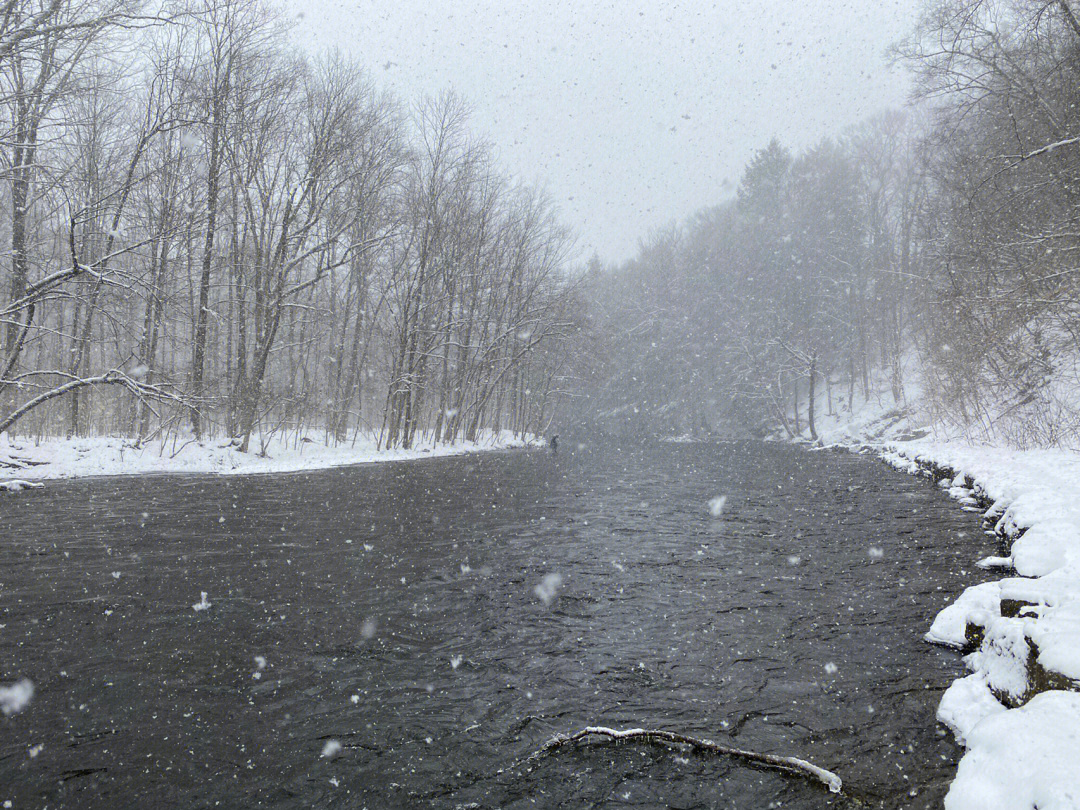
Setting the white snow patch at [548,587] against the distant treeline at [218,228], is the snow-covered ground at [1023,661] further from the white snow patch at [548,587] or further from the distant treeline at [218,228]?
the distant treeline at [218,228]

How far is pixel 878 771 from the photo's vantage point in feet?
12.1

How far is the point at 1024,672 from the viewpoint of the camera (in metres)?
3.91

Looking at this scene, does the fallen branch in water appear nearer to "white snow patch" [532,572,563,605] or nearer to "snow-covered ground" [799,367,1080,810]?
"snow-covered ground" [799,367,1080,810]

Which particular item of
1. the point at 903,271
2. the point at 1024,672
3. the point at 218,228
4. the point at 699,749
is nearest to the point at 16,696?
the point at 699,749

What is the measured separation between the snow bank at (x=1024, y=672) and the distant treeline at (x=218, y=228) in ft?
43.7

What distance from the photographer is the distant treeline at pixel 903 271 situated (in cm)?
1410

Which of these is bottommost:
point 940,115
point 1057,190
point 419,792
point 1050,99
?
point 419,792

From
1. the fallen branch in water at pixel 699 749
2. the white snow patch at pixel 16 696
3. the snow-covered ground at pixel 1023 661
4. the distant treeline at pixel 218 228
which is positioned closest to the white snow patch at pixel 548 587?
the fallen branch in water at pixel 699 749

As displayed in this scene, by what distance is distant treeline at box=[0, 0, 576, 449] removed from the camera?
12.4 metres

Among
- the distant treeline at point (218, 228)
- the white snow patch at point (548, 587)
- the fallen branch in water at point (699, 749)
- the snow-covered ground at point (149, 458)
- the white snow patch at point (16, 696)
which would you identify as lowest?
the white snow patch at point (16, 696)

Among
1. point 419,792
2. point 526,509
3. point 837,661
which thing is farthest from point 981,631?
point 526,509

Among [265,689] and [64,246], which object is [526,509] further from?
[64,246]

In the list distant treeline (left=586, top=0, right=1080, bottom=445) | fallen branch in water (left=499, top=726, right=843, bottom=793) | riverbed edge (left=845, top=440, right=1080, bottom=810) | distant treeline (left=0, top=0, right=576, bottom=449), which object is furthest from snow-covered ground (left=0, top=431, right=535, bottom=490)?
distant treeline (left=586, top=0, right=1080, bottom=445)

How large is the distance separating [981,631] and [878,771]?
2.54 meters
